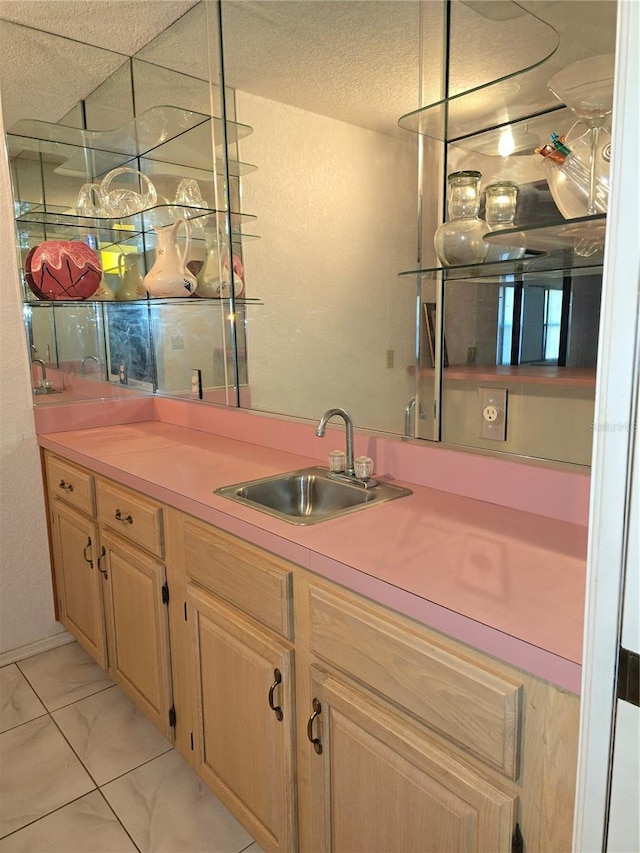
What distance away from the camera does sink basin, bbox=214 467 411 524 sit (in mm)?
1570

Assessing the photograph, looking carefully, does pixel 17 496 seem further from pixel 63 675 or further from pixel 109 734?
pixel 109 734

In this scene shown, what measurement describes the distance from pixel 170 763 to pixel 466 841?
1172 mm

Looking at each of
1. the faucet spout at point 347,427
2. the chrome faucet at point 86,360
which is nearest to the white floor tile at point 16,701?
the chrome faucet at point 86,360

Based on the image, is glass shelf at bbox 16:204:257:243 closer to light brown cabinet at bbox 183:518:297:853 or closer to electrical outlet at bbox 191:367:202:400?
electrical outlet at bbox 191:367:202:400

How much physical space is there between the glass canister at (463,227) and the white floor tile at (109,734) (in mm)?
1711

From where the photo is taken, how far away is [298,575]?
1178 mm

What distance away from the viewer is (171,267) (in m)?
2.27

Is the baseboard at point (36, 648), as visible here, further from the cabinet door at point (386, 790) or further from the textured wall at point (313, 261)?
the cabinet door at point (386, 790)

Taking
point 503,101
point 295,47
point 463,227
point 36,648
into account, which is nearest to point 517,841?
point 463,227

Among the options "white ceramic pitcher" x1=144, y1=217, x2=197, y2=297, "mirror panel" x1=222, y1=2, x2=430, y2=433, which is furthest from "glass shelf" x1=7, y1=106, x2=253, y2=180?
"white ceramic pitcher" x1=144, y1=217, x2=197, y2=297

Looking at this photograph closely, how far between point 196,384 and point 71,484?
685mm

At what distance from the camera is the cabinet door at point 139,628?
169 centimetres

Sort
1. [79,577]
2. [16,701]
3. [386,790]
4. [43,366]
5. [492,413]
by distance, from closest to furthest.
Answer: [386,790], [492,413], [16,701], [79,577], [43,366]

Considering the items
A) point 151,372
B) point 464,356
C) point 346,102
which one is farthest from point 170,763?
point 346,102
